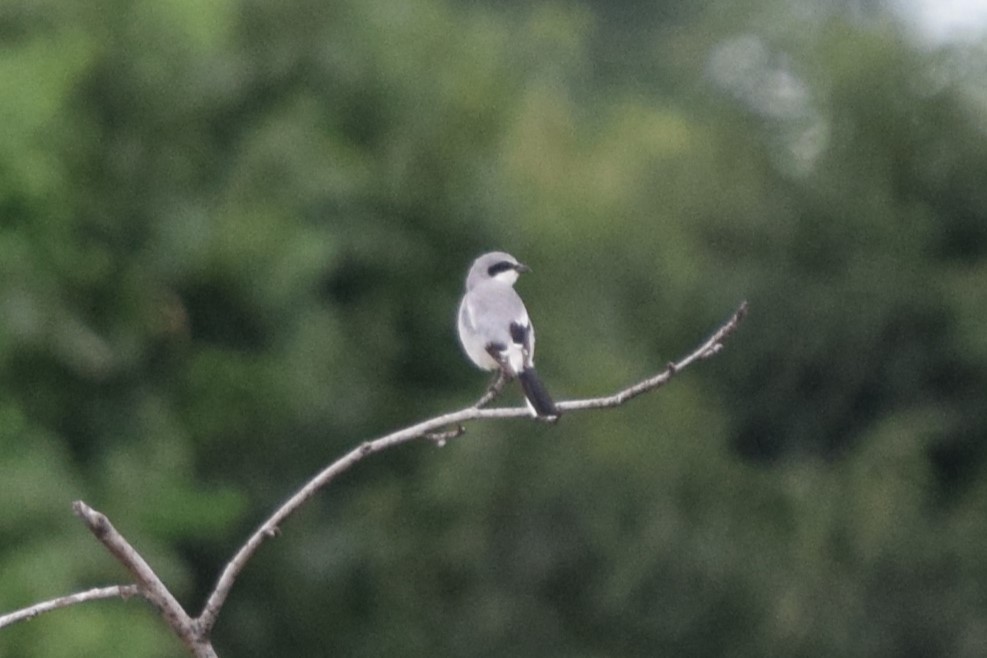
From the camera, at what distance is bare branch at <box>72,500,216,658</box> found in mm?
2900

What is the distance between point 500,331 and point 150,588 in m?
3.20

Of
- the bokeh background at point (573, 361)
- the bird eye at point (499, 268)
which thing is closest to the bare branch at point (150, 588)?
the bird eye at point (499, 268)

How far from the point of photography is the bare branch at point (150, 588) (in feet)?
9.52

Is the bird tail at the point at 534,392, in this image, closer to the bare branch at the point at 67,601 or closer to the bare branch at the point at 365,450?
the bare branch at the point at 365,450

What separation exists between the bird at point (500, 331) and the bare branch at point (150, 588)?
94.1 inches

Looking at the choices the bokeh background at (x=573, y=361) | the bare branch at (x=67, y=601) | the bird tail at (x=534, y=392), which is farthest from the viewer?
the bokeh background at (x=573, y=361)

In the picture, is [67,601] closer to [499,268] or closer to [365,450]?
[365,450]

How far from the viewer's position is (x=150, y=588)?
296 centimetres

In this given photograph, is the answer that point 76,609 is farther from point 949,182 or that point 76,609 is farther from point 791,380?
point 949,182

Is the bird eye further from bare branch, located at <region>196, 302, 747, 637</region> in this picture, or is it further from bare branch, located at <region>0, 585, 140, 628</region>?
bare branch, located at <region>0, 585, 140, 628</region>

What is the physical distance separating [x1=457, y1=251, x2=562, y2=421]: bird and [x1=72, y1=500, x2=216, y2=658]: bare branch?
7.84 feet

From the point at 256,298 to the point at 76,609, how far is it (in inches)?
136

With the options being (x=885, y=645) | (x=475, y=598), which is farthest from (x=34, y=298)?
(x=885, y=645)

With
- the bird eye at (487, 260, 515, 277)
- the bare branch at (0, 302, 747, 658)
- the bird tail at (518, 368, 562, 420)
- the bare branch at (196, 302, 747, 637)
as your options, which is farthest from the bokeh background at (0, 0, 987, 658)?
the bare branch at (0, 302, 747, 658)
